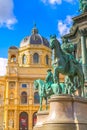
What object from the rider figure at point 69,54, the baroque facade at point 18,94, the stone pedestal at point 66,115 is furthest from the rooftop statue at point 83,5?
the baroque facade at point 18,94

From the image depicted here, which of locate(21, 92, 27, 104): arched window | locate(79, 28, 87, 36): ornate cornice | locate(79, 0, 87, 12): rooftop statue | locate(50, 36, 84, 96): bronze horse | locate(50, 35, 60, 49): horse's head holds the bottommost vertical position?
locate(50, 36, 84, 96): bronze horse

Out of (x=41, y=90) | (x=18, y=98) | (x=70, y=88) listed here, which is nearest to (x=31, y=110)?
(x=18, y=98)

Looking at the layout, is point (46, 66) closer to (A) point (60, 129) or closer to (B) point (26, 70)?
(B) point (26, 70)

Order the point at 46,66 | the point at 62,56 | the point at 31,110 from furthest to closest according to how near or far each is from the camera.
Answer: the point at 46,66, the point at 31,110, the point at 62,56

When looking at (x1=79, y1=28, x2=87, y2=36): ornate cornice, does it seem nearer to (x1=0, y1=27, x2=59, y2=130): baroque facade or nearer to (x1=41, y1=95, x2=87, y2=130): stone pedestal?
Result: (x1=41, y1=95, x2=87, y2=130): stone pedestal

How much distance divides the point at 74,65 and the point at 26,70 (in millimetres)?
69026

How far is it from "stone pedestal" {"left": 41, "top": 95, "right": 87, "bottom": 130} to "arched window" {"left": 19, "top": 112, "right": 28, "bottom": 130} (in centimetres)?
6597

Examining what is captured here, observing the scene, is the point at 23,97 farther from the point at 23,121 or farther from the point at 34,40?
the point at 34,40

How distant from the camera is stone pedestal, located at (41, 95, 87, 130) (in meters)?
16.1

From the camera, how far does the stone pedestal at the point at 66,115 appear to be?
1606 cm

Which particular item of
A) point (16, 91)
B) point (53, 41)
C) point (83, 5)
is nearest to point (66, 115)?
point (53, 41)

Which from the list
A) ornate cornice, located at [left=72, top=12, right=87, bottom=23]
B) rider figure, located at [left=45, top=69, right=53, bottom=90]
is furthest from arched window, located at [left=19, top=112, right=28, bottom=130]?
ornate cornice, located at [left=72, top=12, right=87, bottom=23]

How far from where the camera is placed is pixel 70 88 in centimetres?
1941

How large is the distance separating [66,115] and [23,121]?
67035mm
